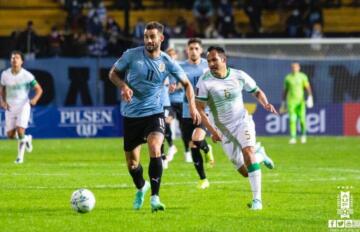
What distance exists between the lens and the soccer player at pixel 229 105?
13.6 metres

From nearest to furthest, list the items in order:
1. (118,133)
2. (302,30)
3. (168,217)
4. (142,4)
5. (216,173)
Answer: (168,217)
(216,173)
(118,133)
(302,30)
(142,4)

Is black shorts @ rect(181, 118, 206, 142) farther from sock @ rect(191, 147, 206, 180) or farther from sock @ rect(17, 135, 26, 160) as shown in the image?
sock @ rect(17, 135, 26, 160)

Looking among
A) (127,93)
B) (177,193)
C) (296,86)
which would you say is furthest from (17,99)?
(127,93)

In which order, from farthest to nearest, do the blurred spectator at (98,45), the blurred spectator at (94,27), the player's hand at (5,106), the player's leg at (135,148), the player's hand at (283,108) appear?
the blurred spectator at (94,27)
the blurred spectator at (98,45)
the player's hand at (283,108)
the player's hand at (5,106)
the player's leg at (135,148)

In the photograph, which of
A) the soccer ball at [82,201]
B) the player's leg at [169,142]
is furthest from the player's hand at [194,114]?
the player's leg at [169,142]

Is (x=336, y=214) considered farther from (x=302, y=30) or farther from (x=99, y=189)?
(x=302, y=30)

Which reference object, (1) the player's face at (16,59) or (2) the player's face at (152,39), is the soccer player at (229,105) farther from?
(1) the player's face at (16,59)

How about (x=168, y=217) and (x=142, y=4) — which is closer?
(x=168, y=217)

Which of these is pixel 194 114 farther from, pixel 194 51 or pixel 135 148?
pixel 194 51

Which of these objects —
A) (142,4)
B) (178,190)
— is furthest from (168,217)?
(142,4)

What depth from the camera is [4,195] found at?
15.2 metres

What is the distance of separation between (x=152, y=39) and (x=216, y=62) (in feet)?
3.93

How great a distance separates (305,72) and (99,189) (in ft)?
60.8

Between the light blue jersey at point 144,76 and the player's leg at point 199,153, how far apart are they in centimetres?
348
